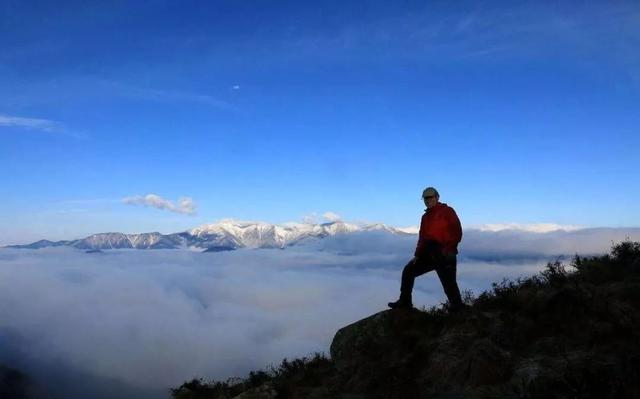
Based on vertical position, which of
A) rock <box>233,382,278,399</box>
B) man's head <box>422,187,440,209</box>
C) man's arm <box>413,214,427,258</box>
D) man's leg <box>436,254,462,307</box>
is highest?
man's head <box>422,187,440,209</box>

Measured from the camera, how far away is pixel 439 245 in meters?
9.99

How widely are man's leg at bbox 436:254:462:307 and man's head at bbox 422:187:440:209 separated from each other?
4.10 feet

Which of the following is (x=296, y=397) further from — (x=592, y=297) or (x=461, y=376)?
(x=592, y=297)

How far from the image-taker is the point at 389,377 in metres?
8.28

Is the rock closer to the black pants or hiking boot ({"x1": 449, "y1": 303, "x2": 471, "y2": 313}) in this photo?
the black pants

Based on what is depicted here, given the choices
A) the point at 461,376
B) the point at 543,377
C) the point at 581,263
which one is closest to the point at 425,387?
the point at 461,376

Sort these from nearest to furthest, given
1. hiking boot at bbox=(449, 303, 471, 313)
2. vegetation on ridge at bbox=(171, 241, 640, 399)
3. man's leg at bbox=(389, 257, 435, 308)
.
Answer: vegetation on ridge at bbox=(171, 241, 640, 399) → hiking boot at bbox=(449, 303, 471, 313) → man's leg at bbox=(389, 257, 435, 308)

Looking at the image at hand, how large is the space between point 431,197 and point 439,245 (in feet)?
3.62

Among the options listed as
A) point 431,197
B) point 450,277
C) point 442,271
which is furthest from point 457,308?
point 431,197

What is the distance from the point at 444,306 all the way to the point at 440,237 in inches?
72.6

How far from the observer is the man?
988cm

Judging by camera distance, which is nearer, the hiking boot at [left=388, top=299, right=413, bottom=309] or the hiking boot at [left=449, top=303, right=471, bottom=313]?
the hiking boot at [left=449, top=303, right=471, bottom=313]

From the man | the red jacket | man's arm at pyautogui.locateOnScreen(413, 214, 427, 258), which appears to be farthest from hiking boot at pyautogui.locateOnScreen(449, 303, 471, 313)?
man's arm at pyautogui.locateOnScreen(413, 214, 427, 258)

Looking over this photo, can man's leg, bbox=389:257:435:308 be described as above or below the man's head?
below
